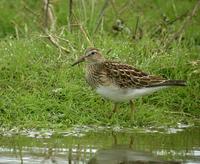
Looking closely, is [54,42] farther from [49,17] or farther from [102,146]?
[102,146]

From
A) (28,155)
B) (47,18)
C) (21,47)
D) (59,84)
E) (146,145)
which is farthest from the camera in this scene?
(47,18)

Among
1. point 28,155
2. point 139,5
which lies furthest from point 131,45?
point 28,155

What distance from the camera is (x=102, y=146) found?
8.64 metres

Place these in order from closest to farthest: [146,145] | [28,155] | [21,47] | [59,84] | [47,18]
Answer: [28,155] < [146,145] < [59,84] < [21,47] < [47,18]

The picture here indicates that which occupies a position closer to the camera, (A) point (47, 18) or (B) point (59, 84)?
(B) point (59, 84)

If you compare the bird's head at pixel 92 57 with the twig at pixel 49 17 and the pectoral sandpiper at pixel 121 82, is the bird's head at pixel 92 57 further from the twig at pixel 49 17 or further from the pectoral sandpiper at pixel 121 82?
the twig at pixel 49 17

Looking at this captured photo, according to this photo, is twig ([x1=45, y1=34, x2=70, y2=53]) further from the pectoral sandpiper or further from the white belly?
the white belly

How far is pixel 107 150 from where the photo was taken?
8.48 metres

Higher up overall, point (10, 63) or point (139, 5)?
point (139, 5)

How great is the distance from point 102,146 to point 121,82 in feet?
4.02

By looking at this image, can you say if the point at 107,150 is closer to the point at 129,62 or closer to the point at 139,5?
the point at 129,62

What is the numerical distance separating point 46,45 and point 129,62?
4.06ft

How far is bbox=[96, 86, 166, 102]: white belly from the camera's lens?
957 centimetres

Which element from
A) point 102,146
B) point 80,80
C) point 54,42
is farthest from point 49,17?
point 102,146
